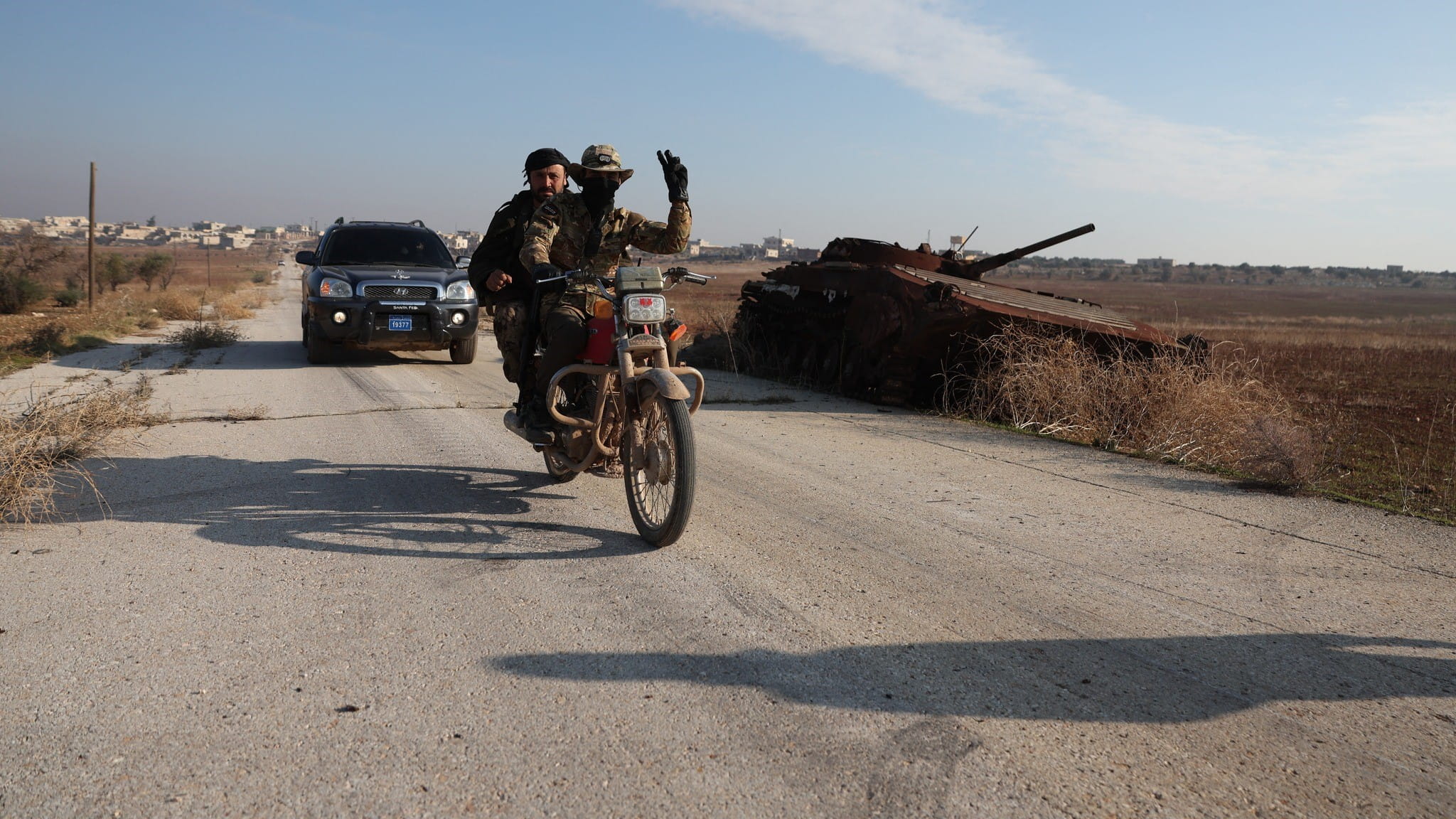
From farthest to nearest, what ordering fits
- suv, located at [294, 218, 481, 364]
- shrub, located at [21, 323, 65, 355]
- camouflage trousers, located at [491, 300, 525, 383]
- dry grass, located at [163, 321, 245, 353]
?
dry grass, located at [163, 321, 245, 353] < shrub, located at [21, 323, 65, 355] < suv, located at [294, 218, 481, 364] < camouflage trousers, located at [491, 300, 525, 383]

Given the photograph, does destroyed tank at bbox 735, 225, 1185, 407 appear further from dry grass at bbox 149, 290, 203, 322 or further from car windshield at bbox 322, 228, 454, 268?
dry grass at bbox 149, 290, 203, 322

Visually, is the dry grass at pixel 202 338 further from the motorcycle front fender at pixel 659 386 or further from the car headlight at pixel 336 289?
the motorcycle front fender at pixel 659 386

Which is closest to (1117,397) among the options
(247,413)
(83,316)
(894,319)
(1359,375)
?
(894,319)

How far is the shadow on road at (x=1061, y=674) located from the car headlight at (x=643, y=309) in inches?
74.6

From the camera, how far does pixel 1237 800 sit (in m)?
2.69

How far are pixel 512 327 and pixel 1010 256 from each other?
960 cm

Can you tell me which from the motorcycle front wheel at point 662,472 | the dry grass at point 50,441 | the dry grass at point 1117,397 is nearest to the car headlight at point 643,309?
the motorcycle front wheel at point 662,472

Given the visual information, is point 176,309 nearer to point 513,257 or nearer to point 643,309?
point 513,257

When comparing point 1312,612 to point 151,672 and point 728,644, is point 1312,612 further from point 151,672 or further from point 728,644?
point 151,672

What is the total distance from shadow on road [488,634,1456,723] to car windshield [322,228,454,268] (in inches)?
442

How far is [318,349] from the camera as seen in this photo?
13.0 meters

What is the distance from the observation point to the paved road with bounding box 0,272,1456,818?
107 inches

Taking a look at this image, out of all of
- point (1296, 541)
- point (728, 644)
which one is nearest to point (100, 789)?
point (728, 644)

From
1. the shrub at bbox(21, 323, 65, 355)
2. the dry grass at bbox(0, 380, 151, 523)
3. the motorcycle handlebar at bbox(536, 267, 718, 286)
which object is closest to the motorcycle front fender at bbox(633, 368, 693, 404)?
the motorcycle handlebar at bbox(536, 267, 718, 286)
